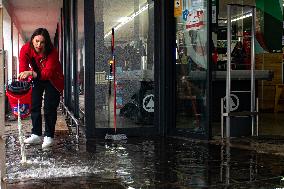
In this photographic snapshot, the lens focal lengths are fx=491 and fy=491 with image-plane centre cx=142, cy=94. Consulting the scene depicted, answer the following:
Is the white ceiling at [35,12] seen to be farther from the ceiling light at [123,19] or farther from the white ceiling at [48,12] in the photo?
the ceiling light at [123,19]

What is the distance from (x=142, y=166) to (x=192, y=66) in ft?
8.24

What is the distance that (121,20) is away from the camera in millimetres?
7379

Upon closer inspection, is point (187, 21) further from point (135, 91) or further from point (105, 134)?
point (105, 134)

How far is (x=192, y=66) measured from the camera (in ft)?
23.6

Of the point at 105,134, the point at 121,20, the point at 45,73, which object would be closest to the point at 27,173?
the point at 45,73

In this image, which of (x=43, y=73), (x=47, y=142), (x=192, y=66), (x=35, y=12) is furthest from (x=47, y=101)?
(x=35, y=12)

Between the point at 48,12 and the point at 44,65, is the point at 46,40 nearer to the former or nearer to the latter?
the point at 44,65

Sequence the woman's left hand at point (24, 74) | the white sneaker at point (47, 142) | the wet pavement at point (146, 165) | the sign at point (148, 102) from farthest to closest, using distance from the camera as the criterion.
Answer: the sign at point (148, 102)
the white sneaker at point (47, 142)
the woman's left hand at point (24, 74)
the wet pavement at point (146, 165)

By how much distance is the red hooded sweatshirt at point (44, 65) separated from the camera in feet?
20.1

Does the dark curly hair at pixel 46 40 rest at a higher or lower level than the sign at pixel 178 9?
lower

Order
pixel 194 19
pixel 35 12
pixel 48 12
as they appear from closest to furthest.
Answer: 1. pixel 194 19
2. pixel 48 12
3. pixel 35 12

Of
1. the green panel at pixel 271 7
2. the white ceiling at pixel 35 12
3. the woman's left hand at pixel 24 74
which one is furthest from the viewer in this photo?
the white ceiling at pixel 35 12

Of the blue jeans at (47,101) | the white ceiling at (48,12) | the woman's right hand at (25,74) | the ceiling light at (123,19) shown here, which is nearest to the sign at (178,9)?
the white ceiling at (48,12)

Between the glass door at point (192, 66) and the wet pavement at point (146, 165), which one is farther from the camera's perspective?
the glass door at point (192, 66)
